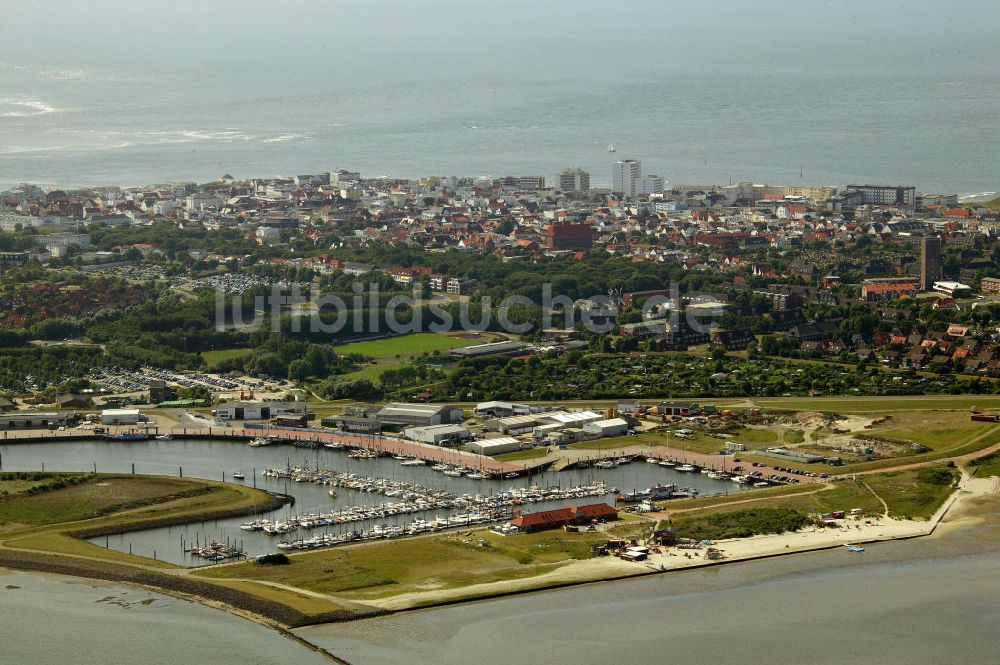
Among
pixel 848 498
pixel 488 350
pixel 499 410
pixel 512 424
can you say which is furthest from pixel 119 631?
pixel 488 350

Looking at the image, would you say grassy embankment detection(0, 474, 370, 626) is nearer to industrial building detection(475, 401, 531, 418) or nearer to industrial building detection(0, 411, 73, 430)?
industrial building detection(0, 411, 73, 430)

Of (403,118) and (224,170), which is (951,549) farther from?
(403,118)

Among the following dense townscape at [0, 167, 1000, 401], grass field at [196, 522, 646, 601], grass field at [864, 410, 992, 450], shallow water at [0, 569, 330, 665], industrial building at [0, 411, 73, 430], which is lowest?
shallow water at [0, 569, 330, 665]

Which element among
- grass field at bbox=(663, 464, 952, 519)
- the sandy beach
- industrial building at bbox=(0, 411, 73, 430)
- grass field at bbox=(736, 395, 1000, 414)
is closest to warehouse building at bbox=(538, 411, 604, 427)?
grass field at bbox=(736, 395, 1000, 414)

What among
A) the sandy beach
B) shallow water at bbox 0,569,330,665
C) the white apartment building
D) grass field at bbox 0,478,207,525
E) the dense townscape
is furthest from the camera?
the white apartment building

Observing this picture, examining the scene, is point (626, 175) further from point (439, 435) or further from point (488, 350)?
point (439, 435)

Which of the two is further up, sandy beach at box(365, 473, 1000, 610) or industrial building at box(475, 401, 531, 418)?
industrial building at box(475, 401, 531, 418)

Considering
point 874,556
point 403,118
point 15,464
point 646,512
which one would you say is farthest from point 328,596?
point 403,118
